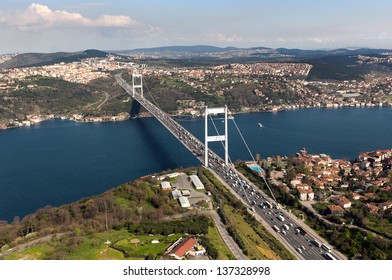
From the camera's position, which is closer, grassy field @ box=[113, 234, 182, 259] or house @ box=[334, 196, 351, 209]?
grassy field @ box=[113, 234, 182, 259]

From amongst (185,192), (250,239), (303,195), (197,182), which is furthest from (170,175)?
(250,239)

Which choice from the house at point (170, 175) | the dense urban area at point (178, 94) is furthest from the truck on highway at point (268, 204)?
the dense urban area at point (178, 94)

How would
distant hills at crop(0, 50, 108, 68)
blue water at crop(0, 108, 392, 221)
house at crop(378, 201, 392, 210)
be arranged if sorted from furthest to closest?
1. distant hills at crop(0, 50, 108, 68)
2. blue water at crop(0, 108, 392, 221)
3. house at crop(378, 201, 392, 210)

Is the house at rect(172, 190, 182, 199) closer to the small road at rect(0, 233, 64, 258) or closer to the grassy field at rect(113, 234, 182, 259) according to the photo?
the grassy field at rect(113, 234, 182, 259)

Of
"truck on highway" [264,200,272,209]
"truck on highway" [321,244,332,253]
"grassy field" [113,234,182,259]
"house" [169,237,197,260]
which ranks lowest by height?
"truck on highway" [321,244,332,253]

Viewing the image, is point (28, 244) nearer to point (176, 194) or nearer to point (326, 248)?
point (176, 194)

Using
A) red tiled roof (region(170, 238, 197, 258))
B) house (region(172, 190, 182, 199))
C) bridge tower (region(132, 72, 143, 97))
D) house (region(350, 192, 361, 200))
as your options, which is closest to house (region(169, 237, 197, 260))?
red tiled roof (region(170, 238, 197, 258))

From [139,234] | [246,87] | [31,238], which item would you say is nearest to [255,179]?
[139,234]
